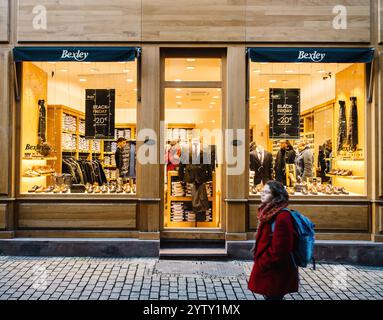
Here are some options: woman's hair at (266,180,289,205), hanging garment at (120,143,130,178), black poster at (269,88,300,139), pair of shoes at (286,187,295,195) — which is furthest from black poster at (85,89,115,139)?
woman's hair at (266,180,289,205)

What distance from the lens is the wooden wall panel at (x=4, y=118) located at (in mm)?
8805

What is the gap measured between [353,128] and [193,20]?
437cm

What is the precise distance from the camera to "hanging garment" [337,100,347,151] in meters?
9.45

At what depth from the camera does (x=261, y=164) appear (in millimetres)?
9367

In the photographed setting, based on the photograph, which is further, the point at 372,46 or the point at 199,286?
the point at 372,46

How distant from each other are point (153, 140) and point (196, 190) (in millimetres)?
1753

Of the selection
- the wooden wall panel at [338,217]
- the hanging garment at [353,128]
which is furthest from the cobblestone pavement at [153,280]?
the hanging garment at [353,128]

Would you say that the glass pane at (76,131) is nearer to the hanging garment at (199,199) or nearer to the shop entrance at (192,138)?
the shop entrance at (192,138)

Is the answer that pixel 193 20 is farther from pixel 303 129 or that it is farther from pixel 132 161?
pixel 303 129

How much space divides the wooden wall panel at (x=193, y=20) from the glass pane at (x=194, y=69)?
0.54 meters

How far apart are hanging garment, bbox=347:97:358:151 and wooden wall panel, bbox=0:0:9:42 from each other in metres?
7.94
